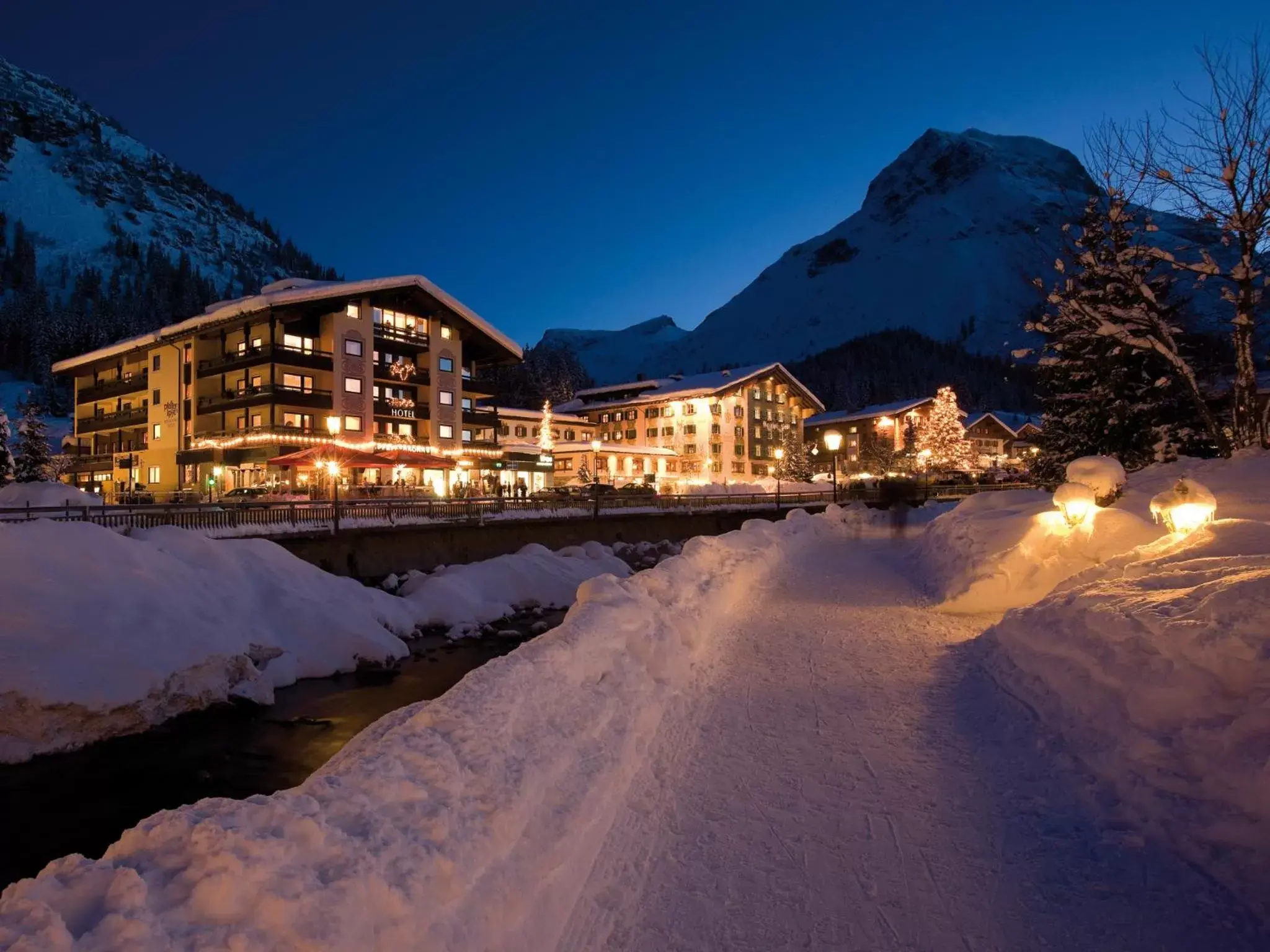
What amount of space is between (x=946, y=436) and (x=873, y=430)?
16138 millimetres

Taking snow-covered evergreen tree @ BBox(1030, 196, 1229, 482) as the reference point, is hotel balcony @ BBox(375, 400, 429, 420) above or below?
above

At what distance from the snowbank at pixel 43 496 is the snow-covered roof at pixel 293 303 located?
15082 millimetres

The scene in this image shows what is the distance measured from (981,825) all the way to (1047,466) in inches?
1009

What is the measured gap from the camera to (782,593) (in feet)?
46.4

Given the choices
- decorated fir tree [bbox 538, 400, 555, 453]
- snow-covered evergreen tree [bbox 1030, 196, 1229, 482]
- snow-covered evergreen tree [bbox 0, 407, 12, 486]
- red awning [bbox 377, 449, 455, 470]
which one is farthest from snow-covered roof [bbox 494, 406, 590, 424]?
snow-covered evergreen tree [bbox 1030, 196, 1229, 482]

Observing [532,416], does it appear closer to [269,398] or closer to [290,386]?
[290,386]

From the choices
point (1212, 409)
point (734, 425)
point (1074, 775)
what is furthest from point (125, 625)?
point (734, 425)

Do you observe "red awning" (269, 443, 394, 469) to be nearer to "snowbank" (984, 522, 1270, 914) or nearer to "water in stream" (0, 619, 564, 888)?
"water in stream" (0, 619, 564, 888)

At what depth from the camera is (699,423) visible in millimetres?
71938

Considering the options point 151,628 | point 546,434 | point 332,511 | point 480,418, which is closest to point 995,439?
point 546,434

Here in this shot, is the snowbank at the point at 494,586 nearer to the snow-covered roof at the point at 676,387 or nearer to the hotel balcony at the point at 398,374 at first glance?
the hotel balcony at the point at 398,374

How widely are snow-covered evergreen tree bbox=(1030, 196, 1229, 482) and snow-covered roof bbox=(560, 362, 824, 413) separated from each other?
46.7 metres

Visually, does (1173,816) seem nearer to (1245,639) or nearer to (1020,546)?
(1245,639)

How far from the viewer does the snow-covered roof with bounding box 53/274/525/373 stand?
126ft
